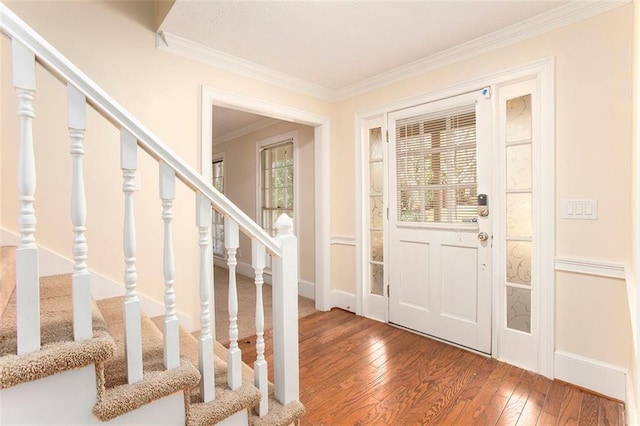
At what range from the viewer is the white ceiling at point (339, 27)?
1.93 meters

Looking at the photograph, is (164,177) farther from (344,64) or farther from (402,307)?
(402,307)

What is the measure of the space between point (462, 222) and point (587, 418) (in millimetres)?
1347

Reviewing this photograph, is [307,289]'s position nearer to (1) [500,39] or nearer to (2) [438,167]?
(2) [438,167]

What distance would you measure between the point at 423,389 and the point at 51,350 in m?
1.90

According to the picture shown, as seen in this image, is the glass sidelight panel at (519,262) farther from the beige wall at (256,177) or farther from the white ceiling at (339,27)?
the beige wall at (256,177)

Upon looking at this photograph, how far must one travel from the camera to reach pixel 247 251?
193 inches

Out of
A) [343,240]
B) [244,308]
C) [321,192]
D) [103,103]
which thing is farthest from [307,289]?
[103,103]

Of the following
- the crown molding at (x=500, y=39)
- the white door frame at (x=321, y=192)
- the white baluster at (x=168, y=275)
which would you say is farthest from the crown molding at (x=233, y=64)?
the white baluster at (x=168, y=275)

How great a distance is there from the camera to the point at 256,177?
187 inches

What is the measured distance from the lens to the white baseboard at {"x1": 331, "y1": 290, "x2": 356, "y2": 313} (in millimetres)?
3279

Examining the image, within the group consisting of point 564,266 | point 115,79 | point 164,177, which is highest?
point 115,79

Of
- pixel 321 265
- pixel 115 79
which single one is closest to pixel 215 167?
pixel 321 265

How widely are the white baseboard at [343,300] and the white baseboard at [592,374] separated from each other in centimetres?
174

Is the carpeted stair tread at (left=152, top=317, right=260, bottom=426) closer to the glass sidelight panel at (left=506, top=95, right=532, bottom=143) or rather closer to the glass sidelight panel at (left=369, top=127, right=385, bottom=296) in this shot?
the glass sidelight panel at (left=369, top=127, right=385, bottom=296)
